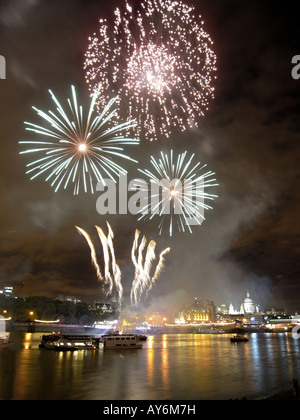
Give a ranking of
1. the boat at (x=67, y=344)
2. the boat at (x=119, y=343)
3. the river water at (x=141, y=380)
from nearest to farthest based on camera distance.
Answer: the river water at (x=141, y=380)
the boat at (x=67, y=344)
the boat at (x=119, y=343)

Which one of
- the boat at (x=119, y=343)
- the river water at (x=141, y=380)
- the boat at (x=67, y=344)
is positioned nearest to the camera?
the river water at (x=141, y=380)

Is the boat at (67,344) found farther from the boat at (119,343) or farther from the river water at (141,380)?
the river water at (141,380)

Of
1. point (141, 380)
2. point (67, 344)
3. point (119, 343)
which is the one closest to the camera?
point (141, 380)

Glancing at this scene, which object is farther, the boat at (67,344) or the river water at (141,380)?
the boat at (67,344)

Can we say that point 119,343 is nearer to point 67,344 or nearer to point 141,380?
point 67,344

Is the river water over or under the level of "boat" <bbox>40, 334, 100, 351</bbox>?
under

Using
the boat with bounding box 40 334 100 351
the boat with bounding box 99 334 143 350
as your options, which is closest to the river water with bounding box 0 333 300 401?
the boat with bounding box 40 334 100 351

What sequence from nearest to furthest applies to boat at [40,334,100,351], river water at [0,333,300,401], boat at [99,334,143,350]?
river water at [0,333,300,401] < boat at [40,334,100,351] < boat at [99,334,143,350]

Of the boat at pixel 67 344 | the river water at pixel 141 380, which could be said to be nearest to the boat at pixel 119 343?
the boat at pixel 67 344

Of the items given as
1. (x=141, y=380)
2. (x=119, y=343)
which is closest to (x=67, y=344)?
(x=119, y=343)

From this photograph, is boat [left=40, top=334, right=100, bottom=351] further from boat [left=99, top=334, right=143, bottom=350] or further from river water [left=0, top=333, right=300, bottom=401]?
river water [left=0, top=333, right=300, bottom=401]
